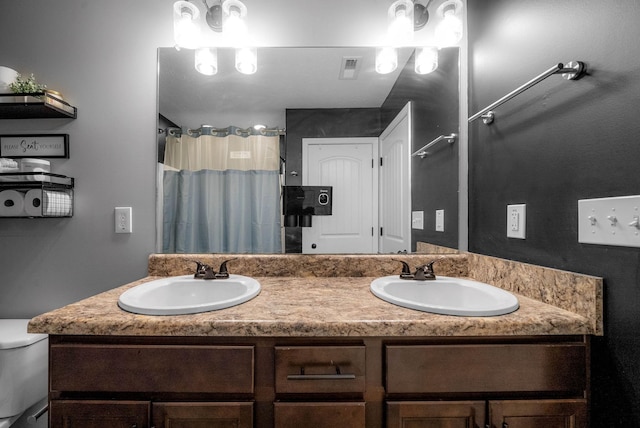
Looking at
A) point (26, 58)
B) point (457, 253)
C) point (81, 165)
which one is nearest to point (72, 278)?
point (81, 165)

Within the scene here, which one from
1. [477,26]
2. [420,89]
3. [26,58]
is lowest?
[420,89]

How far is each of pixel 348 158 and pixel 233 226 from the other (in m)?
0.63

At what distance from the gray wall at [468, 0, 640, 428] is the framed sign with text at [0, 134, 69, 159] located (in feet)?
6.31

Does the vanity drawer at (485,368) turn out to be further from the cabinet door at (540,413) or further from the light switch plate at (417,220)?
the light switch plate at (417,220)

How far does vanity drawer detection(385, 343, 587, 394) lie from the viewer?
803mm

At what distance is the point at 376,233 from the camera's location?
1.45 m

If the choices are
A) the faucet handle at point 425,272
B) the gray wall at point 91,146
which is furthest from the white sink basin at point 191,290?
the faucet handle at point 425,272

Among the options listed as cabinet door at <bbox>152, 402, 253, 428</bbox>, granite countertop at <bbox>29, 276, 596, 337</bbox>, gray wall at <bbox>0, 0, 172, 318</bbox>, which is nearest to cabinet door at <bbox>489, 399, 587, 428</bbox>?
granite countertop at <bbox>29, 276, 596, 337</bbox>

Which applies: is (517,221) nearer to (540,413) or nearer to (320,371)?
(540,413)

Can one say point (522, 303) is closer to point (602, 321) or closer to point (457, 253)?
point (602, 321)

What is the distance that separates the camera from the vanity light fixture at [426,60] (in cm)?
146

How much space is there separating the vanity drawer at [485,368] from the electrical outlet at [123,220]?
1.29m

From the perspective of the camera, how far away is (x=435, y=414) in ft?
2.63

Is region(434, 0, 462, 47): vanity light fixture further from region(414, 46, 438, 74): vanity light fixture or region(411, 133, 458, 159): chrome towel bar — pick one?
region(411, 133, 458, 159): chrome towel bar
